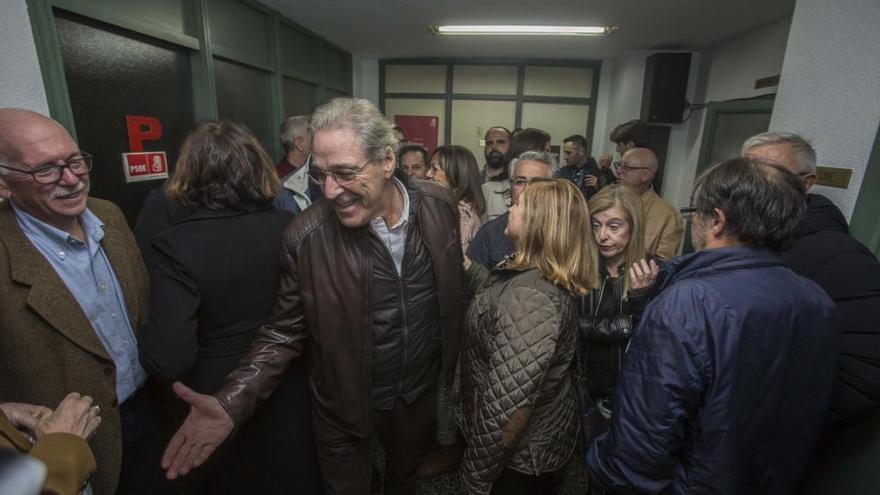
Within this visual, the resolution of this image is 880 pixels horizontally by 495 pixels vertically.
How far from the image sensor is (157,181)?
2689mm

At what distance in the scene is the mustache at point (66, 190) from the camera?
1.13 metres

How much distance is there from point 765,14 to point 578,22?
1.58 metres

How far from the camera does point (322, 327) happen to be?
1.27 m

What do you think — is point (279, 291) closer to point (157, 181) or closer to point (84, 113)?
point (84, 113)

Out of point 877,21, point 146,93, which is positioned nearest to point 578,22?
point 877,21

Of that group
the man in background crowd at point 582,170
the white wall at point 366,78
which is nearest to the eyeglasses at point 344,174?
the man in background crowd at point 582,170

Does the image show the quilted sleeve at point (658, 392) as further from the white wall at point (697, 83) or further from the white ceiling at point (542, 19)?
the white wall at point (697, 83)

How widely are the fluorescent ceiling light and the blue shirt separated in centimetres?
412

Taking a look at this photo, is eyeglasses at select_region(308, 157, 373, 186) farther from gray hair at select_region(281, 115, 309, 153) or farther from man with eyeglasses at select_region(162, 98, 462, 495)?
gray hair at select_region(281, 115, 309, 153)

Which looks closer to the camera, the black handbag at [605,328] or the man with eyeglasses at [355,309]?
the man with eyeglasses at [355,309]

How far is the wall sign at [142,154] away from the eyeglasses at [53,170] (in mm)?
1481

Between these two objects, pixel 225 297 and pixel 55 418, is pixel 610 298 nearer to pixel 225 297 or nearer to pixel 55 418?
pixel 225 297

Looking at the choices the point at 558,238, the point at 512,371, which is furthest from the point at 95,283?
the point at 558,238

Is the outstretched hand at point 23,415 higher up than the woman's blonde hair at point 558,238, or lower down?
lower down
